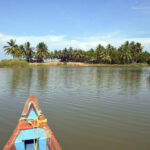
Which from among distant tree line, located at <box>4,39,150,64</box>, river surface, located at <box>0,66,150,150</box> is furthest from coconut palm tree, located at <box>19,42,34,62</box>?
river surface, located at <box>0,66,150,150</box>

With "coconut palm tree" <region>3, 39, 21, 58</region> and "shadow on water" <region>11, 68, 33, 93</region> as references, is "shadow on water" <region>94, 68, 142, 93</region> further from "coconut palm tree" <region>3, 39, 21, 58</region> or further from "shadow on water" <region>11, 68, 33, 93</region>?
"coconut palm tree" <region>3, 39, 21, 58</region>

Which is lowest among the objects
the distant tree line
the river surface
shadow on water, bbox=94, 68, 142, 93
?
the river surface

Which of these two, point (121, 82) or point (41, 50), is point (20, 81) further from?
point (41, 50)

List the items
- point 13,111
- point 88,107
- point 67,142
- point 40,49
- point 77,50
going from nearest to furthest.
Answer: point 67,142 < point 13,111 < point 88,107 < point 40,49 < point 77,50

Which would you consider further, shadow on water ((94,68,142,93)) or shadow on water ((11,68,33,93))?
shadow on water ((94,68,142,93))

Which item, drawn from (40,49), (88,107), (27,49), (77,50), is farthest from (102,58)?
(88,107)

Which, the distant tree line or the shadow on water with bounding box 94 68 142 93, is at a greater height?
the distant tree line

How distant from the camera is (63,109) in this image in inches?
394

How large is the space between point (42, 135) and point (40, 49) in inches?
3864

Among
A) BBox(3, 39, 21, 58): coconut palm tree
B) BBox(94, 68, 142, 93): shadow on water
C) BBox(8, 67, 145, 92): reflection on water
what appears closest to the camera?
BBox(94, 68, 142, 93): shadow on water

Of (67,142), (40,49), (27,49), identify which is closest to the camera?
(67,142)

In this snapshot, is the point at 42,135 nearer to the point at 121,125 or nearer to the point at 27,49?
the point at 121,125

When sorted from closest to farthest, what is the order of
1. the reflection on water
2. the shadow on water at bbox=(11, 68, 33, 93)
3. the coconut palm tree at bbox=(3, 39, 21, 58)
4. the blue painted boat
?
the blue painted boat
the shadow on water at bbox=(11, 68, 33, 93)
the reflection on water
the coconut palm tree at bbox=(3, 39, 21, 58)

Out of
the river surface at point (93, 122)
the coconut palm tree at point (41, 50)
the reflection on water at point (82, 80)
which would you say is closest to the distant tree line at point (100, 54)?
the coconut palm tree at point (41, 50)
